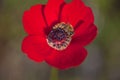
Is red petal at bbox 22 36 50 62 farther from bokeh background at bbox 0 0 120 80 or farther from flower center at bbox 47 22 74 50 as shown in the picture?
bokeh background at bbox 0 0 120 80

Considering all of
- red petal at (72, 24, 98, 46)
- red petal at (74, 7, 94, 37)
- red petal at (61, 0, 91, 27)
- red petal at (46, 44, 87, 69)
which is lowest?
red petal at (46, 44, 87, 69)

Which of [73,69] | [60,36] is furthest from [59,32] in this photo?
[73,69]

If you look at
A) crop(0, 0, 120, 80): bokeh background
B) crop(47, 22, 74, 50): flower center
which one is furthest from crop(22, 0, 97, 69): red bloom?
crop(0, 0, 120, 80): bokeh background

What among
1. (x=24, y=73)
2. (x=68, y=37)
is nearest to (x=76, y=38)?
(x=68, y=37)

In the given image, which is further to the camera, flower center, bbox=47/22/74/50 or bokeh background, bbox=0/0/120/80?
bokeh background, bbox=0/0/120/80

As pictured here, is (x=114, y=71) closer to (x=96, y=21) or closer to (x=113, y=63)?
(x=113, y=63)

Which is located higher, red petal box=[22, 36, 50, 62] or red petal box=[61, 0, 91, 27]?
red petal box=[61, 0, 91, 27]

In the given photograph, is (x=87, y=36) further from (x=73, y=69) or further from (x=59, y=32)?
(x=73, y=69)

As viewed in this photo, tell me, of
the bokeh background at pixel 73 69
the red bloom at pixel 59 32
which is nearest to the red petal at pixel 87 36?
the red bloom at pixel 59 32
